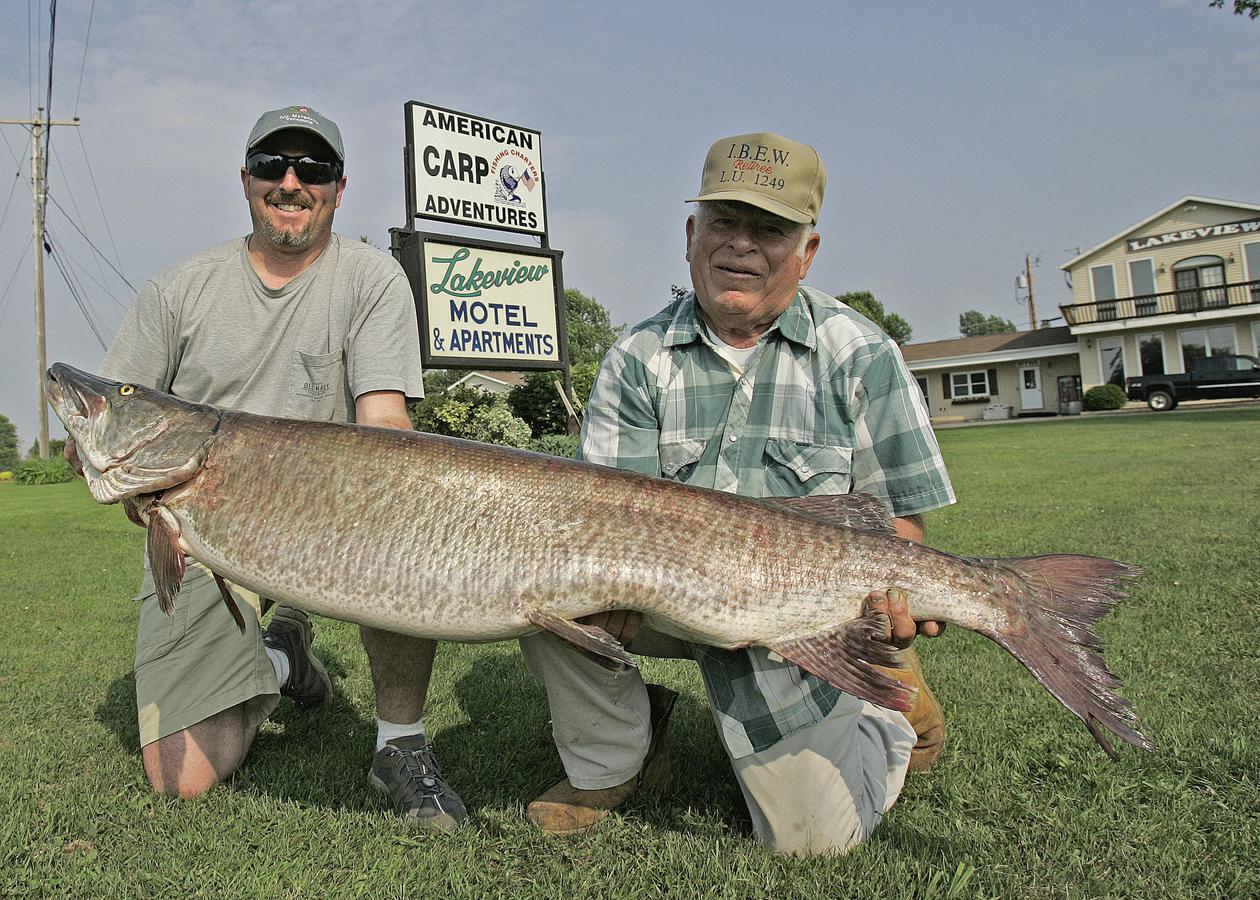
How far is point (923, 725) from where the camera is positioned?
11.1 feet

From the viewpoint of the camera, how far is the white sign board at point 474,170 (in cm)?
1159

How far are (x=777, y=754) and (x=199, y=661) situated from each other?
2494mm

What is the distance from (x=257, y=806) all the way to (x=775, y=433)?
7.84 ft

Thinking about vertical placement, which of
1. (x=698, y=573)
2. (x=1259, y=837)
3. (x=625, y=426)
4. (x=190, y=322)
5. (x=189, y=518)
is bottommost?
(x=1259, y=837)

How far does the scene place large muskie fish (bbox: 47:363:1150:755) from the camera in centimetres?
270

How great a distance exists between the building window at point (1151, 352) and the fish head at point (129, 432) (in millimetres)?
44050

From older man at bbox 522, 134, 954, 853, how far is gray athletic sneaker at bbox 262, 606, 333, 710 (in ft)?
5.05

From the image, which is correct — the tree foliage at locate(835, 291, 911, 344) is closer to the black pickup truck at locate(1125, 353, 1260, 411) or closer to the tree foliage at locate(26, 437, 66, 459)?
the black pickup truck at locate(1125, 353, 1260, 411)

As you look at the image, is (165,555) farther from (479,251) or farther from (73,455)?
(479,251)

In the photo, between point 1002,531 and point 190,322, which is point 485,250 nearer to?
point 1002,531

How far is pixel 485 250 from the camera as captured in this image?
469 inches

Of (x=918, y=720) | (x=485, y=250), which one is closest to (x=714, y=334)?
(x=918, y=720)

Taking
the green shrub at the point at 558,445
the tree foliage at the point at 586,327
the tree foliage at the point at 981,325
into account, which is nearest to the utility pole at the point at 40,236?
the green shrub at the point at 558,445

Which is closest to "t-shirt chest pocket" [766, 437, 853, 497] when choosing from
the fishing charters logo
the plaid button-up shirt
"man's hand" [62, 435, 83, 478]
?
the plaid button-up shirt
